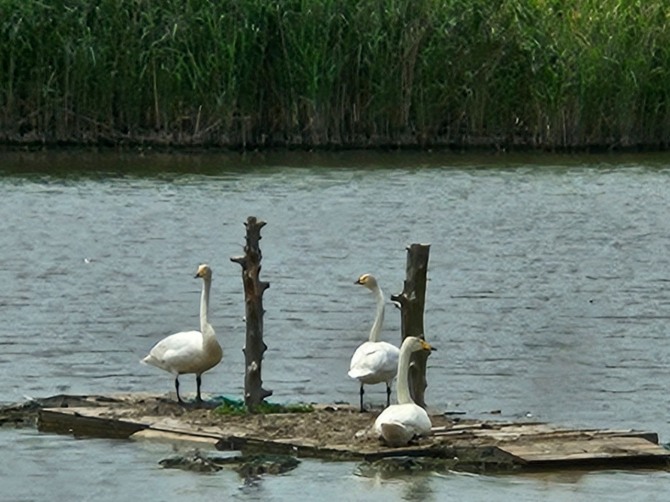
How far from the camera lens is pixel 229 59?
35094 millimetres

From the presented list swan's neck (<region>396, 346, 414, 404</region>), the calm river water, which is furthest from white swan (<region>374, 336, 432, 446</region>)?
the calm river water

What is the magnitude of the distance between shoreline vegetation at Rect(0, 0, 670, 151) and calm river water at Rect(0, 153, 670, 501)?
0.69 metres

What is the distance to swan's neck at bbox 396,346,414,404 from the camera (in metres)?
13.7

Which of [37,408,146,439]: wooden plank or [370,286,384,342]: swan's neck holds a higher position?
[370,286,384,342]: swan's neck

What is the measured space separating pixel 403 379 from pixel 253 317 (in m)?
1.56

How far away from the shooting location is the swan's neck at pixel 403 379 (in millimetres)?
13719

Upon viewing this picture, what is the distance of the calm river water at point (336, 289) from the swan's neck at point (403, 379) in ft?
2.21

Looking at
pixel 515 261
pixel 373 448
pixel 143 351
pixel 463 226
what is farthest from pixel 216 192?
pixel 373 448

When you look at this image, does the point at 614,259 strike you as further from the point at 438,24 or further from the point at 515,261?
the point at 438,24

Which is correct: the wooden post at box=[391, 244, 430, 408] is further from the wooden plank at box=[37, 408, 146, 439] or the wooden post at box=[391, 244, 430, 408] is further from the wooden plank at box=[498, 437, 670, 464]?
the wooden plank at box=[37, 408, 146, 439]

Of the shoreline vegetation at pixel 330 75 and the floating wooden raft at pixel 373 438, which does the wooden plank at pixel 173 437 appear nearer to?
the floating wooden raft at pixel 373 438

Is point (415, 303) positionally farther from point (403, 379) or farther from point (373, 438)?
point (373, 438)

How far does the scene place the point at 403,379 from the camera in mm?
13781

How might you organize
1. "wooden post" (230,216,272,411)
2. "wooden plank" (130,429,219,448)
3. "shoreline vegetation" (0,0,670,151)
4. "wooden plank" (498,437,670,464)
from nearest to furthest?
"wooden plank" (498,437,670,464), "wooden plank" (130,429,219,448), "wooden post" (230,216,272,411), "shoreline vegetation" (0,0,670,151)
